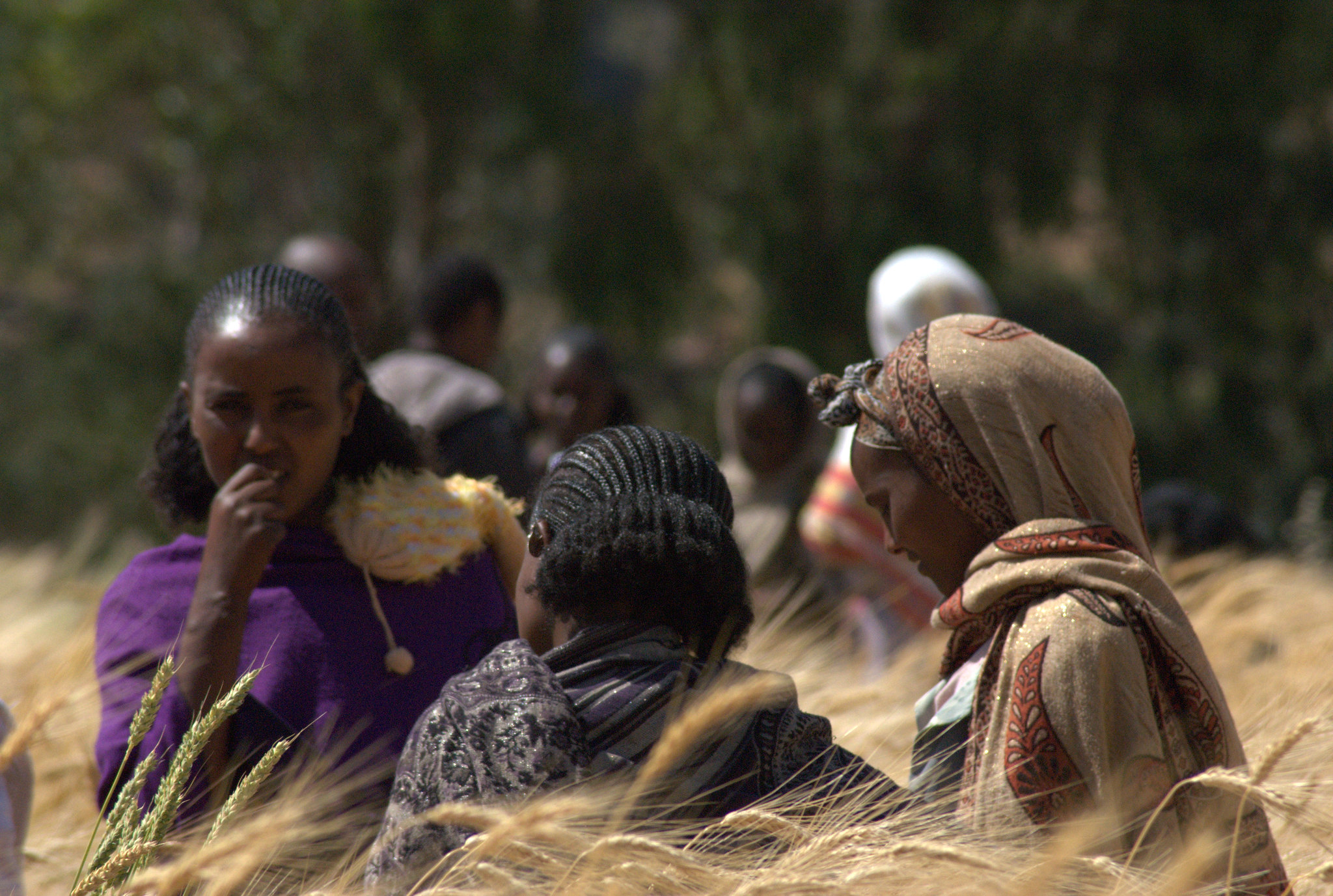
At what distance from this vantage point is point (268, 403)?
214cm

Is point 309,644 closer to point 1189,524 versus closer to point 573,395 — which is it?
point 573,395

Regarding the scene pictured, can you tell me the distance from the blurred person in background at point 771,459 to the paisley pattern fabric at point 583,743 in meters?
2.80

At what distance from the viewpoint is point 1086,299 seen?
10719 mm

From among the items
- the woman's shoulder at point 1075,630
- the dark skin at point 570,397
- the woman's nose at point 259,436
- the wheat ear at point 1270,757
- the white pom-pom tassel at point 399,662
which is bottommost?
the wheat ear at point 1270,757

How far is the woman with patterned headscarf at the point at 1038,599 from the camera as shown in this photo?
1.69 metres

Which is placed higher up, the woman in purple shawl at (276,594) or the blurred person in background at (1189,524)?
the woman in purple shawl at (276,594)

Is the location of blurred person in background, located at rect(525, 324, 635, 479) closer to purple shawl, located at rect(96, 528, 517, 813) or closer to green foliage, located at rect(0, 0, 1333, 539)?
purple shawl, located at rect(96, 528, 517, 813)

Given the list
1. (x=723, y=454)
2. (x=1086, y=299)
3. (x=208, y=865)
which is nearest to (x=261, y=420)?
(x=208, y=865)

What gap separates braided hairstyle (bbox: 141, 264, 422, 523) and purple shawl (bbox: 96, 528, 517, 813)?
0.55ft

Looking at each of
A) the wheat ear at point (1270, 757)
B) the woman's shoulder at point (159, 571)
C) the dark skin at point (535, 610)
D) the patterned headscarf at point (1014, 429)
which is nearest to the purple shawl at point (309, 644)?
the woman's shoulder at point (159, 571)

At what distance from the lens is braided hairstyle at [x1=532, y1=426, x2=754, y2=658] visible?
5.34ft

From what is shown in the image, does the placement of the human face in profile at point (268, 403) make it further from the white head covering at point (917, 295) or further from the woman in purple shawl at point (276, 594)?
the white head covering at point (917, 295)

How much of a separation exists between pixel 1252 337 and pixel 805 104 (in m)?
3.48

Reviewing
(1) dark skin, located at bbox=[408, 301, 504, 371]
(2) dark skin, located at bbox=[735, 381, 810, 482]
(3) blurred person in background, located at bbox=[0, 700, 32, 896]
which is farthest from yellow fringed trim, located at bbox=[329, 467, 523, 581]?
(2) dark skin, located at bbox=[735, 381, 810, 482]
